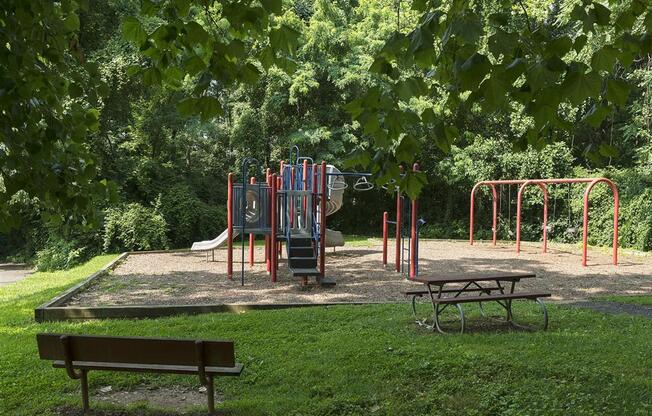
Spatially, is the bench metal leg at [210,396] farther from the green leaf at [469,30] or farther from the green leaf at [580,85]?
the green leaf at [580,85]

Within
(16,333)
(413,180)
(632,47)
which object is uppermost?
(632,47)

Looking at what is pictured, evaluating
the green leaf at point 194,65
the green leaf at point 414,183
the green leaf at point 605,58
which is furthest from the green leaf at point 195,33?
the green leaf at point 605,58

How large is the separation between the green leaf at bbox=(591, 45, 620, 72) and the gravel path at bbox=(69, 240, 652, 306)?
7046 millimetres

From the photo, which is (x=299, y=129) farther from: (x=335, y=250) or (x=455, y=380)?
(x=455, y=380)

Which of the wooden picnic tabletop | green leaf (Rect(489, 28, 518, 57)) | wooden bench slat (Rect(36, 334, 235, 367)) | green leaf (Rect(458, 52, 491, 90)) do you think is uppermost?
green leaf (Rect(489, 28, 518, 57))

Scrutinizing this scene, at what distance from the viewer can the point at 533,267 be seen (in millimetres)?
13352

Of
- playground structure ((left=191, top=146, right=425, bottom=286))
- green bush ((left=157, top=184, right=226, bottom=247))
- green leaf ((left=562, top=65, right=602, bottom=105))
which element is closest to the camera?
green leaf ((left=562, top=65, right=602, bottom=105))

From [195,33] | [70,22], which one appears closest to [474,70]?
[195,33]

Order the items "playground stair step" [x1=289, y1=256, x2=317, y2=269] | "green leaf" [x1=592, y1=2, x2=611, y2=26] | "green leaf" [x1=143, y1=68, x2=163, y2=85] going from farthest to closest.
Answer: "playground stair step" [x1=289, y1=256, x2=317, y2=269] → "green leaf" [x1=143, y1=68, x2=163, y2=85] → "green leaf" [x1=592, y1=2, x2=611, y2=26]

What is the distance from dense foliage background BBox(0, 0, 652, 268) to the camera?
17.7 meters

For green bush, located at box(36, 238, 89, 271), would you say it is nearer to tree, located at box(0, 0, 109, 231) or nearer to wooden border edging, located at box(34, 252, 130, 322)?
wooden border edging, located at box(34, 252, 130, 322)

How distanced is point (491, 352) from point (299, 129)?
1796 centimetres

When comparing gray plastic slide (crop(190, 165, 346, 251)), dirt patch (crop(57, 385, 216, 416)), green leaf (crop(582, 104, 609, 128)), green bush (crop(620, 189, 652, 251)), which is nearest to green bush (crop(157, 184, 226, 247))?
gray plastic slide (crop(190, 165, 346, 251))

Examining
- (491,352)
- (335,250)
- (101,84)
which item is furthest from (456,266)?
(101,84)
